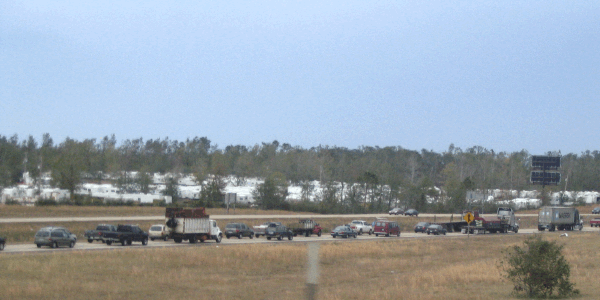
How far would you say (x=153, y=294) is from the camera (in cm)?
2330

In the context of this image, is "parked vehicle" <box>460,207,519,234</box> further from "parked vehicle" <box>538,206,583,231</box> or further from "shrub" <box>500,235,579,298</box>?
"shrub" <box>500,235,579,298</box>

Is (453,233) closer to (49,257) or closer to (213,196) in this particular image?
(213,196)

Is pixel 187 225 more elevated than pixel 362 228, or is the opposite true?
pixel 187 225

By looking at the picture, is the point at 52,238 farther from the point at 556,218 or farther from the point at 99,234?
the point at 556,218

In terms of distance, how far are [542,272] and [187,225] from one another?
1179 inches

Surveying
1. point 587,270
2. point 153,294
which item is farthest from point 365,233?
point 153,294

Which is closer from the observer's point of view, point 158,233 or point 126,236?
point 126,236

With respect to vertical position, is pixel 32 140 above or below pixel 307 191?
above

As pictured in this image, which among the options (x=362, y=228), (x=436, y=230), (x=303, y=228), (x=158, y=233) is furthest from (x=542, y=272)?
(x=436, y=230)

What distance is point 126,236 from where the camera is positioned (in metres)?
43.8

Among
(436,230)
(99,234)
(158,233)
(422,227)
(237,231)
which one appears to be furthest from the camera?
(422,227)

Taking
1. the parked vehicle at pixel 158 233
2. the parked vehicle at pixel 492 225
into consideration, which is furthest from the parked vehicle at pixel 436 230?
the parked vehicle at pixel 158 233

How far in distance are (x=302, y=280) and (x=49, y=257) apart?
13.5 meters

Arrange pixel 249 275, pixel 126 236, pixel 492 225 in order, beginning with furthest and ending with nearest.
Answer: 1. pixel 492 225
2. pixel 126 236
3. pixel 249 275
